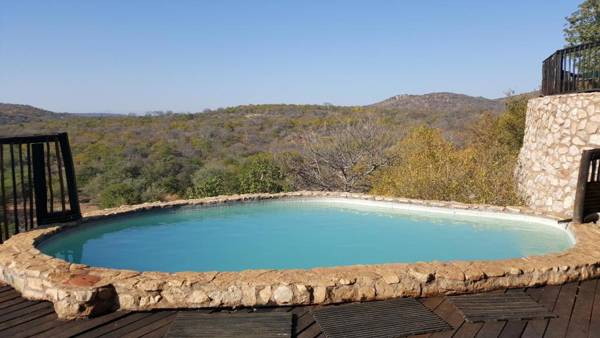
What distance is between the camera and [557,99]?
8.50 m

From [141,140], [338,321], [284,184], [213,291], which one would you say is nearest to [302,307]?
[338,321]

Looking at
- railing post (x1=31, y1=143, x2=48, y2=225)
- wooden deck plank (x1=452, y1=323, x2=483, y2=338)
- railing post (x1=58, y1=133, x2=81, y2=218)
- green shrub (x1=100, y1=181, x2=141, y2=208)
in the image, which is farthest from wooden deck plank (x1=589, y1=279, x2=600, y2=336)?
green shrub (x1=100, y1=181, x2=141, y2=208)

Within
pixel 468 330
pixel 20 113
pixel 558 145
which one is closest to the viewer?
pixel 468 330

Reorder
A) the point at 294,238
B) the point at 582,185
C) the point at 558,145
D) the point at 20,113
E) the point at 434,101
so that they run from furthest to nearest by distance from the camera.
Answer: the point at 434,101
the point at 20,113
the point at 294,238
the point at 558,145
the point at 582,185

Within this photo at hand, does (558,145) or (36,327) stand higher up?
(558,145)

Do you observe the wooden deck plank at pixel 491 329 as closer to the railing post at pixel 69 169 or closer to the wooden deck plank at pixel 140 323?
the wooden deck plank at pixel 140 323

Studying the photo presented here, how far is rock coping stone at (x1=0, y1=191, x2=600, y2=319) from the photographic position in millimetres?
4039

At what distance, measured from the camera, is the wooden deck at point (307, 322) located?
3512mm

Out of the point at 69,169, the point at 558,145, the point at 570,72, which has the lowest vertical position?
the point at 69,169

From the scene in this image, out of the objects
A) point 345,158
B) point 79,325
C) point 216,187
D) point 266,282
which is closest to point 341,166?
point 345,158

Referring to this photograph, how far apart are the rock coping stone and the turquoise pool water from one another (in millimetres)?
2147

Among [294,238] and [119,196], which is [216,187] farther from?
[294,238]

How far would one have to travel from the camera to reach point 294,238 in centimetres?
855

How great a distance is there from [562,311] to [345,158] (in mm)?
10894
